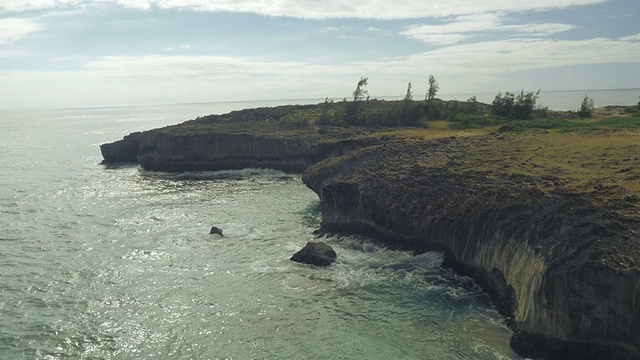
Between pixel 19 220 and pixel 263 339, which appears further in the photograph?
pixel 19 220

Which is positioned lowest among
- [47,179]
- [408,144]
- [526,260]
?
[47,179]

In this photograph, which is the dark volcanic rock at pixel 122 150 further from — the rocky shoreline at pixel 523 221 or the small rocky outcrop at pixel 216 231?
the small rocky outcrop at pixel 216 231

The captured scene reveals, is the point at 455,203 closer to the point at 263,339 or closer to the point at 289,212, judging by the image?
the point at 263,339

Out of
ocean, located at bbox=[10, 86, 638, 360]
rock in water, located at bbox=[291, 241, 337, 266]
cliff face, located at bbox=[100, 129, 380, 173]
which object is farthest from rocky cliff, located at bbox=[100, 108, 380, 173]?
rock in water, located at bbox=[291, 241, 337, 266]

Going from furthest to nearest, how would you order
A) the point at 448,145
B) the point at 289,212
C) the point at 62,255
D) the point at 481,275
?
1. the point at 289,212
2. the point at 448,145
3. the point at 62,255
4. the point at 481,275

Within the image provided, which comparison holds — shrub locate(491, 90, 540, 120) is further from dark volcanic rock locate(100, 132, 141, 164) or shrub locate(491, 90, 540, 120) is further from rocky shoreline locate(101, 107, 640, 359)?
dark volcanic rock locate(100, 132, 141, 164)

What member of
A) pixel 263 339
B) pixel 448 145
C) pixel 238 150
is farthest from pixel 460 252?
pixel 238 150

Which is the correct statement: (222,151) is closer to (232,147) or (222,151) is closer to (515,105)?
(232,147)
